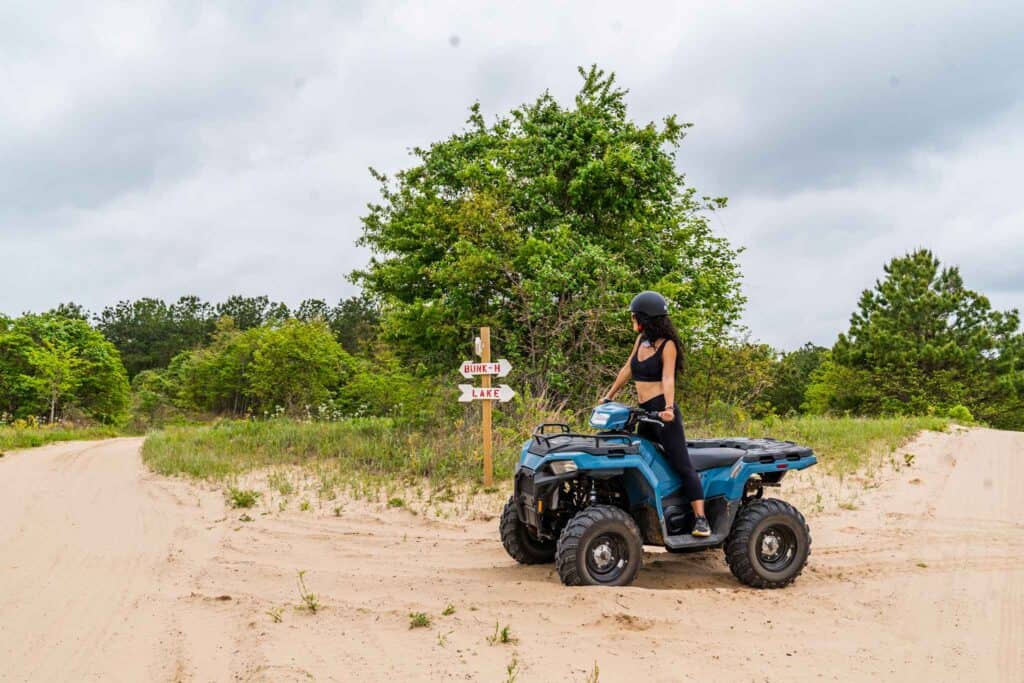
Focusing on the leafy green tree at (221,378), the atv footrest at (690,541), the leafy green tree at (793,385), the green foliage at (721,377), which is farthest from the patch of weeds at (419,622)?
the leafy green tree at (793,385)

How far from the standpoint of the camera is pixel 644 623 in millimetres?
4785

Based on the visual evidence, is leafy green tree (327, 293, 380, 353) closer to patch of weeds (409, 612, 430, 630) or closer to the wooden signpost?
the wooden signpost

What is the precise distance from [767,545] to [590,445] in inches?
66.0

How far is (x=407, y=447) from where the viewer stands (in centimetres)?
1252

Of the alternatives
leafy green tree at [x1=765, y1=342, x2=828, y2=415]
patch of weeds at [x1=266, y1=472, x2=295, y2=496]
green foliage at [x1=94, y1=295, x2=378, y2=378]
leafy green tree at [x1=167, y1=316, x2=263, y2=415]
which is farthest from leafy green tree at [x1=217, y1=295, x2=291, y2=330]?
patch of weeds at [x1=266, y1=472, x2=295, y2=496]

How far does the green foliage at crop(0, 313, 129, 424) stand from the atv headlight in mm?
40979

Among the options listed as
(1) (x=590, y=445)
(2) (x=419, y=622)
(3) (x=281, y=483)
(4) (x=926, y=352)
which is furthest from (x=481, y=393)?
(4) (x=926, y=352)

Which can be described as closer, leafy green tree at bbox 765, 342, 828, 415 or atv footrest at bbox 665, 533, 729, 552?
atv footrest at bbox 665, 533, 729, 552

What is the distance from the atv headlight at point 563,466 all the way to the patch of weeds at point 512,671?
1.67 meters

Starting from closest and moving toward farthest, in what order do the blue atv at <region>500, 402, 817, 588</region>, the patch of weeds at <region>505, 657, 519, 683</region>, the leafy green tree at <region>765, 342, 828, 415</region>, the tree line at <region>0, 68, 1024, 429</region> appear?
the patch of weeds at <region>505, 657, 519, 683</region> < the blue atv at <region>500, 402, 817, 588</region> < the tree line at <region>0, 68, 1024, 429</region> < the leafy green tree at <region>765, 342, 828, 415</region>

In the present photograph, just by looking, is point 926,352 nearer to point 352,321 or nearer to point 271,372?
point 271,372

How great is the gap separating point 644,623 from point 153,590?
3935mm

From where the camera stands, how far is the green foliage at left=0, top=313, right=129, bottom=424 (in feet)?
132

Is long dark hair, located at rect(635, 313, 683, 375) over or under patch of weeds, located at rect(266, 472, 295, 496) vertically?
over
